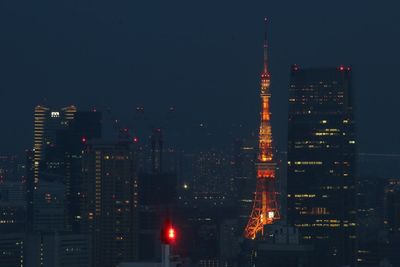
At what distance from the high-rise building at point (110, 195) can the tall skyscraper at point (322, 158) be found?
15.1 ft

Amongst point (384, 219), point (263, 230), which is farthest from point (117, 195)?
point (384, 219)

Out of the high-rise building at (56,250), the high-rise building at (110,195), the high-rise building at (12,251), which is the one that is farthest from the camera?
the high-rise building at (110,195)

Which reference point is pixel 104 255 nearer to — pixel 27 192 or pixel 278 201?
pixel 27 192

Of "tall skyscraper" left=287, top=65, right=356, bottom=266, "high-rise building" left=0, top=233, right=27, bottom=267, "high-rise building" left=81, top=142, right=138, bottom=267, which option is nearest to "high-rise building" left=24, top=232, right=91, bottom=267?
"high-rise building" left=0, top=233, right=27, bottom=267

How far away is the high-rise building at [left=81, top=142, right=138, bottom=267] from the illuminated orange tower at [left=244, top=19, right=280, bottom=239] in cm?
296

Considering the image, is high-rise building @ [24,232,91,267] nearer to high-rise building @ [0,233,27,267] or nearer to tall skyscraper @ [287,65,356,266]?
high-rise building @ [0,233,27,267]

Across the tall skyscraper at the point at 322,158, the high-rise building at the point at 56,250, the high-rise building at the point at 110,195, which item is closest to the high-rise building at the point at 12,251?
the high-rise building at the point at 56,250

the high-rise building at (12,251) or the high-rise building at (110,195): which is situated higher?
the high-rise building at (110,195)

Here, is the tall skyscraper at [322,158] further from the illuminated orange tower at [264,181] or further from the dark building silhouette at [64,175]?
the dark building silhouette at [64,175]

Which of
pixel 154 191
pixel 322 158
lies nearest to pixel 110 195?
pixel 154 191

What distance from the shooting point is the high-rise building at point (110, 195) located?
3875 centimetres

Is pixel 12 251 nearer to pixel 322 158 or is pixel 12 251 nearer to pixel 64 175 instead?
pixel 64 175

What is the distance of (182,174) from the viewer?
1598 inches

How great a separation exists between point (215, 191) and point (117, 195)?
252 centimetres
